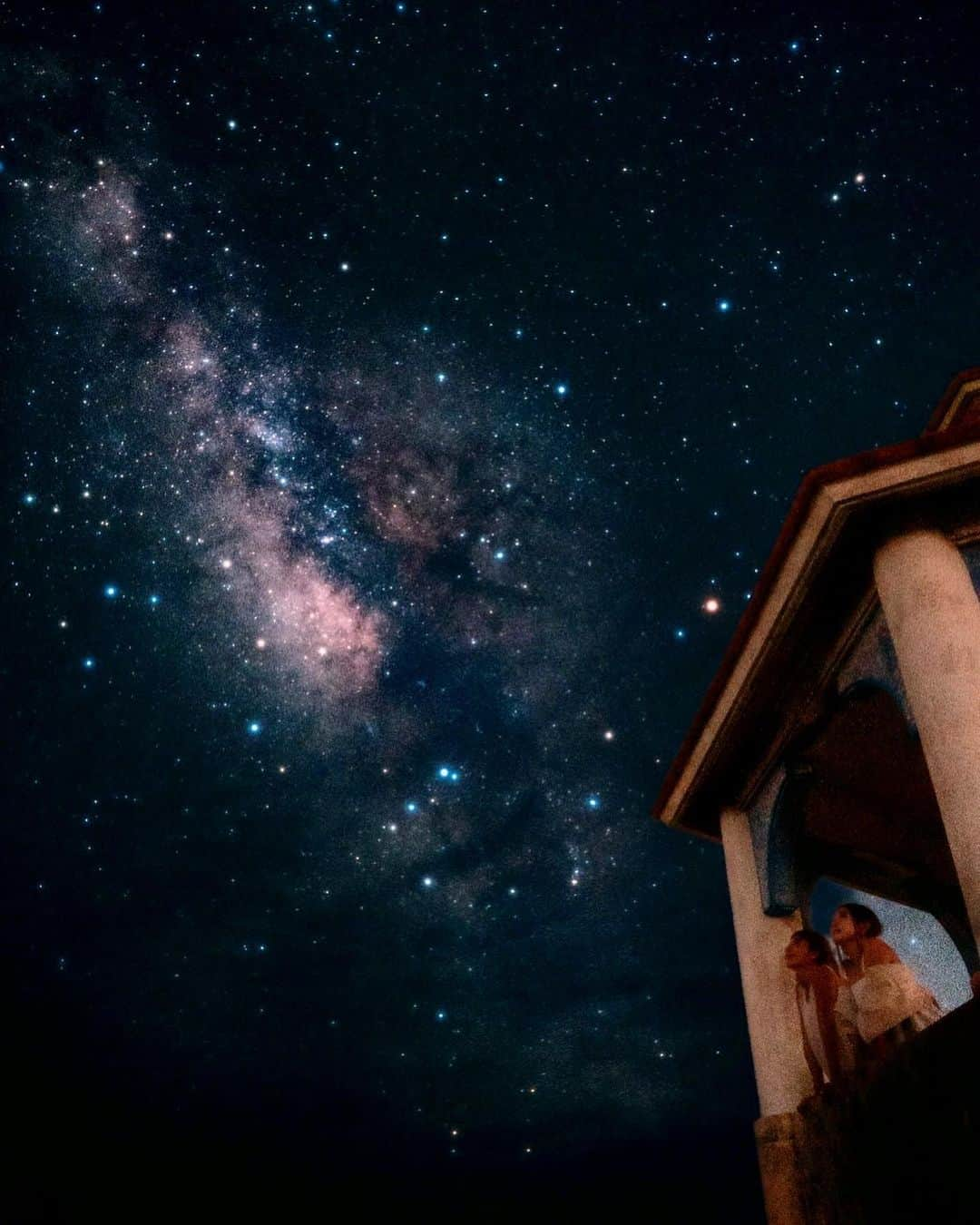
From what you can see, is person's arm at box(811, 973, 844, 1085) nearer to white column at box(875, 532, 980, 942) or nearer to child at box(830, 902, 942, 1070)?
child at box(830, 902, 942, 1070)

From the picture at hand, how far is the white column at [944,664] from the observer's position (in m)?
4.36

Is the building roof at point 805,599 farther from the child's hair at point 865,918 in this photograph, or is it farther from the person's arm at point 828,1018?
the person's arm at point 828,1018

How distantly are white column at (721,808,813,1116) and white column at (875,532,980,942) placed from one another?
8.92 ft

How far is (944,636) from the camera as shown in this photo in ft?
15.6

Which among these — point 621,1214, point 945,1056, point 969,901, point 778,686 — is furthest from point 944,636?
point 621,1214

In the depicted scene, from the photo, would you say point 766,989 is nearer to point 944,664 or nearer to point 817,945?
point 817,945

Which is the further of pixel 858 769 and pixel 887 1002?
pixel 858 769

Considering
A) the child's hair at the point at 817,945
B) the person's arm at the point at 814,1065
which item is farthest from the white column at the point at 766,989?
the child's hair at the point at 817,945

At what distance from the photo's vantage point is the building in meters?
3.14

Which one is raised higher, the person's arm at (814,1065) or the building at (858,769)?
the building at (858,769)

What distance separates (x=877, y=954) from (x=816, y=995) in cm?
61

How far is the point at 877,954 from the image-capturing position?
18.0 feet

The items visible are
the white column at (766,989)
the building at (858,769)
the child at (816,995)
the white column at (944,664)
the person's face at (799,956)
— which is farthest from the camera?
the white column at (766,989)

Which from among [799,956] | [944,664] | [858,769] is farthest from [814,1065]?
[944,664]
